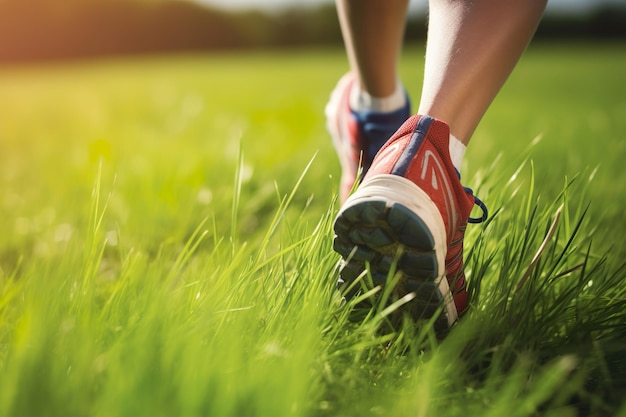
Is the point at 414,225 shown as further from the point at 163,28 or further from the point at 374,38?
the point at 163,28

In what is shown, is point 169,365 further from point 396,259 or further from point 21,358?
point 396,259

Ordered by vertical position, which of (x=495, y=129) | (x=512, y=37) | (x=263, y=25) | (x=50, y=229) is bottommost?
(x=263, y=25)

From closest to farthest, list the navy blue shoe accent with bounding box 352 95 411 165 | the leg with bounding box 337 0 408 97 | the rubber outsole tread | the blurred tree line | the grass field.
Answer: the grass field, the rubber outsole tread, the leg with bounding box 337 0 408 97, the navy blue shoe accent with bounding box 352 95 411 165, the blurred tree line

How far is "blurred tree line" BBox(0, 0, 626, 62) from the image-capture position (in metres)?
29.3

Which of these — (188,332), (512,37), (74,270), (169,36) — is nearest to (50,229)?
(74,270)

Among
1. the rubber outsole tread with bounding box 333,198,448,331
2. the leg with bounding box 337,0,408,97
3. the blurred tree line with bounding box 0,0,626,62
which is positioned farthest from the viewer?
the blurred tree line with bounding box 0,0,626,62

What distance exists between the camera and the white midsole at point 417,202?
3.12 ft

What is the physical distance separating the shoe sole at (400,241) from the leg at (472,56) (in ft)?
0.65

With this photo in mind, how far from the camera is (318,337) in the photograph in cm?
88

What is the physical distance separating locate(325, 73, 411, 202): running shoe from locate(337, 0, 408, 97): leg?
70 millimetres

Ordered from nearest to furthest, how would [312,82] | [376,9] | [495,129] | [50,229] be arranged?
[376,9] < [50,229] < [495,129] < [312,82]

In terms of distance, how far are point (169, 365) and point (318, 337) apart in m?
0.22

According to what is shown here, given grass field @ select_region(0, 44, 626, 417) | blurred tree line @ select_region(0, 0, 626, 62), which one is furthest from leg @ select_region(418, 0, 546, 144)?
blurred tree line @ select_region(0, 0, 626, 62)

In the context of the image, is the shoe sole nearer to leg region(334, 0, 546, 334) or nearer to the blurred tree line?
leg region(334, 0, 546, 334)
